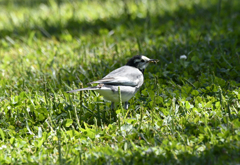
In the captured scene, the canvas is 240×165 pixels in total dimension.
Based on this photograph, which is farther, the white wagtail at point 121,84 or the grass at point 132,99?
the white wagtail at point 121,84

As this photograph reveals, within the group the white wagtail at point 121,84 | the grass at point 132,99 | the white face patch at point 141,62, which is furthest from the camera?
the white face patch at point 141,62

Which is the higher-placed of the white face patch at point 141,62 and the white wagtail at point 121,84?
the white face patch at point 141,62

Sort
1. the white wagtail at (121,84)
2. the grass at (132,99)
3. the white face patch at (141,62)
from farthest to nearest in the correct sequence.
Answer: the white face patch at (141,62) → the white wagtail at (121,84) → the grass at (132,99)

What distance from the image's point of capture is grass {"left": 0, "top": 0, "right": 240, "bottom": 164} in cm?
315

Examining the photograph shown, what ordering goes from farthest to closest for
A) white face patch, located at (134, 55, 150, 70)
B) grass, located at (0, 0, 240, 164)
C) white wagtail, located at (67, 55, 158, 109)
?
white face patch, located at (134, 55, 150, 70)
white wagtail, located at (67, 55, 158, 109)
grass, located at (0, 0, 240, 164)

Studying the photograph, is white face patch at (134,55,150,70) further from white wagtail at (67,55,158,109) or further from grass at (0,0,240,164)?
grass at (0,0,240,164)

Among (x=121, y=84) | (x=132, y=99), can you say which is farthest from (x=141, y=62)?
(x=121, y=84)

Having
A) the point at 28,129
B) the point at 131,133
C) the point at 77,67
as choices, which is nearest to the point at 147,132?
the point at 131,133

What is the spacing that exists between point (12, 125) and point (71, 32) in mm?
3841

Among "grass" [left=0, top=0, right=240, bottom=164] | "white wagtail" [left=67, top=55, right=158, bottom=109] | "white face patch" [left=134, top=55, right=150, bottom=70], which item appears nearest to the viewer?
"grass" [left=0, top=0, right=240, bottom=164]

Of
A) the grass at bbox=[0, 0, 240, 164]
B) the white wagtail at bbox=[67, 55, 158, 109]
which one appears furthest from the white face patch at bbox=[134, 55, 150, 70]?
the grass at bbox=[0, 0, 240, 164]

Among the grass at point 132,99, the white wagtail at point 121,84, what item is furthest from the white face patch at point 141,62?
the grass at point 132,99

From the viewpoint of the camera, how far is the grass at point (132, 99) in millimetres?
3154

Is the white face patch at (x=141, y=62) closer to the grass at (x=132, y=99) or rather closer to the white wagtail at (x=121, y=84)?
the white wagtail at (x=121, y=84)
